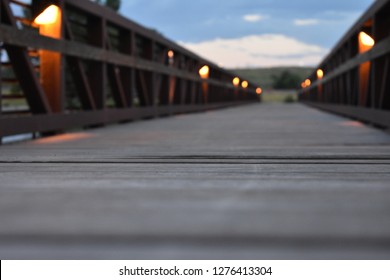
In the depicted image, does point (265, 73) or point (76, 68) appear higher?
point (265, 73)

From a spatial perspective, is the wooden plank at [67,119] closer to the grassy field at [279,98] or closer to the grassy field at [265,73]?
the grassy field at [279,98]

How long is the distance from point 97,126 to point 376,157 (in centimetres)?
785

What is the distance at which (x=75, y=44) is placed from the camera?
9695 millimetres

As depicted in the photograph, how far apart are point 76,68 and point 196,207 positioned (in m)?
7.70

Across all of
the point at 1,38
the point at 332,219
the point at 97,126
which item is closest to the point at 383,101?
the point at 97,126

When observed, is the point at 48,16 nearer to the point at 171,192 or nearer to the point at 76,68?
the point at 76,68

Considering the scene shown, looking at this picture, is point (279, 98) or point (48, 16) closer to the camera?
point (48, 16)

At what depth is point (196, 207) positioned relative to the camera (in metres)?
2.85

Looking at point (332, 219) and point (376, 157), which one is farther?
point (376, 157)

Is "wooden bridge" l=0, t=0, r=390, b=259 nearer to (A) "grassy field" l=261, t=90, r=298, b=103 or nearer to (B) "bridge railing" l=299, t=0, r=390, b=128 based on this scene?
(B) "bridge railing" l=299, t=0, r=390, b=128

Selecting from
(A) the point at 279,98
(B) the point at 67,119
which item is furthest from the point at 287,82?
(B) the point at 67,119
